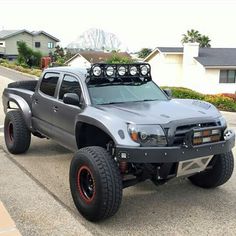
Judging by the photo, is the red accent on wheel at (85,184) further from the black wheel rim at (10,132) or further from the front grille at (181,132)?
the black wheel rim at (10,132)

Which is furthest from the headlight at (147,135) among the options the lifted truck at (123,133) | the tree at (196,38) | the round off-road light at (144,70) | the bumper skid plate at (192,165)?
the tree at (196,38)

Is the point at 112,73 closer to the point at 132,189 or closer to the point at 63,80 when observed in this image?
the point at 63,80

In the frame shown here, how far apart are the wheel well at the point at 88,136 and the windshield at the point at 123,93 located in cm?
35

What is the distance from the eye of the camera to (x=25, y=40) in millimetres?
79062

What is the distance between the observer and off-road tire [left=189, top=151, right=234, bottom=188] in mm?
5168

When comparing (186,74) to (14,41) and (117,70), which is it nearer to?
(117,70)

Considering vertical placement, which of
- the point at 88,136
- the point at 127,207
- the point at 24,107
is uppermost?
the point at 24,107

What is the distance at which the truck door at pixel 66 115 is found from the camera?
17.4 ft

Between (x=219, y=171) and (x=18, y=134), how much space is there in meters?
3.52

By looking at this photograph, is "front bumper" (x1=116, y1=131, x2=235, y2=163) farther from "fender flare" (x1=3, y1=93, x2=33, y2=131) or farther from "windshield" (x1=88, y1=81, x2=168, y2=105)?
"fender flare" (x1=3, y1=93, x2=33, y2=131)

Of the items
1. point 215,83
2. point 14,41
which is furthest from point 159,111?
point 14,41

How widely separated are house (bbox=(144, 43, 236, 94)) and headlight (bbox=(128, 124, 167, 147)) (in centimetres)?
3128

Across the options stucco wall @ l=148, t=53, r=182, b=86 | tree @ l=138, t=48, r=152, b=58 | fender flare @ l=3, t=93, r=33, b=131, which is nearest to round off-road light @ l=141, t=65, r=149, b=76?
fender flare @ l=3, t=93, r=33, b=131

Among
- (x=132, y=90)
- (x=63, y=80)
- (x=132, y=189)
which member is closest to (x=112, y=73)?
(x=132, y=90)
